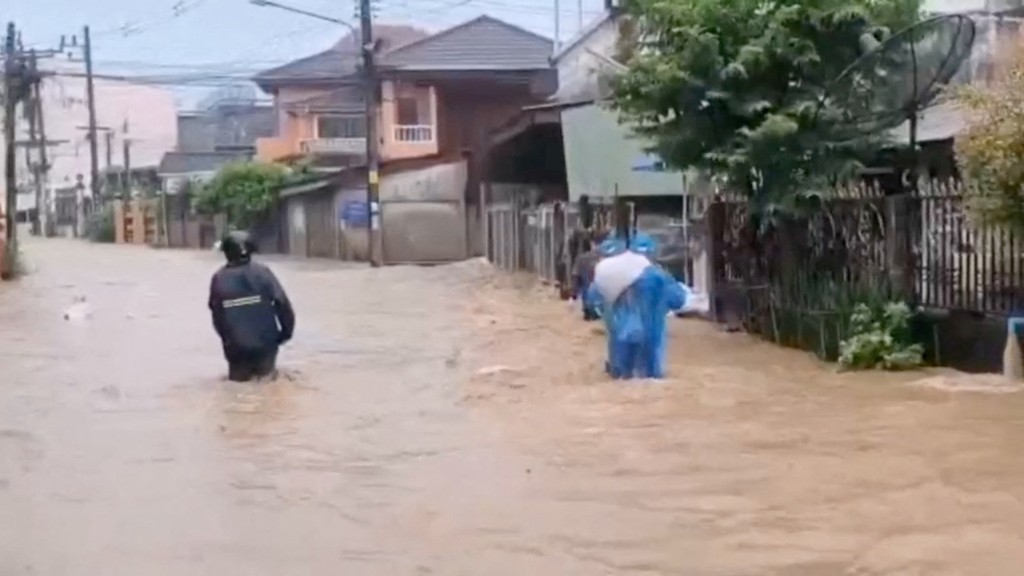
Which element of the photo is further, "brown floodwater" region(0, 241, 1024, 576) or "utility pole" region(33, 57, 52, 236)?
"utility pole" region(33, 57, 52, 236)

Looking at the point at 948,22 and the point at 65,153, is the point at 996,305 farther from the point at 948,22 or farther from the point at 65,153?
the point at 65,153

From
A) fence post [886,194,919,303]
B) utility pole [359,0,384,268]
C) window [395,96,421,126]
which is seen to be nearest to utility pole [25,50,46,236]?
window [395,96,421,126]

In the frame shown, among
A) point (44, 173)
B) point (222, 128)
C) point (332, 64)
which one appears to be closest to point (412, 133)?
point (332, 64)

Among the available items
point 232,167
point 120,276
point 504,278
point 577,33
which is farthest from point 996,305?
point 232,167

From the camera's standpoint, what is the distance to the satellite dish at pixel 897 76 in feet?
48.4

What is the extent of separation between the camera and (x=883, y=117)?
15.5 m

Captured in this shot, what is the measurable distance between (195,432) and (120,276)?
84.5 feet

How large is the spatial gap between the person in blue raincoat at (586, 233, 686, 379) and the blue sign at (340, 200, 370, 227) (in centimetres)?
2961

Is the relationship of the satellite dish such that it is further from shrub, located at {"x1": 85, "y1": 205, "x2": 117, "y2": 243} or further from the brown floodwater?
shrub, located at {"x1": 85, "y1": 205, "x2": 117, "y2": 243}

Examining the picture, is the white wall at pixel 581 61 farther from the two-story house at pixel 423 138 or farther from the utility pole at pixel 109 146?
the utility pole at pixel 109 146

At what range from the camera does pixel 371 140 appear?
39906 millimetres

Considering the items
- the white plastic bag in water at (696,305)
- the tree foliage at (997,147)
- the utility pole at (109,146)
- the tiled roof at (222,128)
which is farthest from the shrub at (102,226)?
the tree foliage at (997,147)

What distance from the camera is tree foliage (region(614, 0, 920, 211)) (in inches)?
610

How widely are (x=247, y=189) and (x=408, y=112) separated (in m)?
5.65
